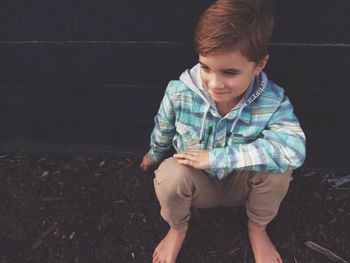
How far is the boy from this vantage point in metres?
1.51

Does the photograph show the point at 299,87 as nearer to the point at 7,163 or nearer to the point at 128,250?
the point at 128,250

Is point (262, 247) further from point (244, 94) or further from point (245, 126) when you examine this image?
point (244, 94)

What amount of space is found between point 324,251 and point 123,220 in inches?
41.8

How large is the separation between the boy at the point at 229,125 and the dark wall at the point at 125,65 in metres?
0.36

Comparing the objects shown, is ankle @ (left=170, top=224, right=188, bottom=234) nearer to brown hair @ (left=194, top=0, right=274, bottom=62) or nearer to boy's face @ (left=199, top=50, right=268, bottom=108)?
boy's face @ (left=199, top=50, right=268, bottom=108)

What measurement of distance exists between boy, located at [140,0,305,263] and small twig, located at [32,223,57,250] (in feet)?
2.33

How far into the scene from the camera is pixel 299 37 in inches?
79.6

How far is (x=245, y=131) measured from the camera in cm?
182

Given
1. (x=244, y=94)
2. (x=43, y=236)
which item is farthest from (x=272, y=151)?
(x=43, y=236)

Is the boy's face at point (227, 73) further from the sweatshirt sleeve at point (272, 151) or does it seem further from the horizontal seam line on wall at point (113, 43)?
the horizontal seam line on wall at point (113, 43)

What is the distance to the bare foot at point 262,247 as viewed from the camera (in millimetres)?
2123

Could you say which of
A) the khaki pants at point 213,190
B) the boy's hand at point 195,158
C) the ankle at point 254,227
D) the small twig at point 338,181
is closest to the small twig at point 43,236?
the khaki pants at point 213,190

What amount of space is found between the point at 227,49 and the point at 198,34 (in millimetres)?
125

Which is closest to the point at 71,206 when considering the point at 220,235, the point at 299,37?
the point at 220,235
